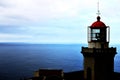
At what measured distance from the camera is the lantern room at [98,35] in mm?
22984

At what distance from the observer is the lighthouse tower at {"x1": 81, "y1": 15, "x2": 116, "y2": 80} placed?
2264cm

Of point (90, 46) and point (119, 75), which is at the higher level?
point (90, 46)

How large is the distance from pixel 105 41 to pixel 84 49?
1.92m

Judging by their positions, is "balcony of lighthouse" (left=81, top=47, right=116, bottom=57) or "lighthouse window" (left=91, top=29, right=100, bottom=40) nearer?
"balcony of lighthouse" (left=81, top=47, right=116, bottom=57)

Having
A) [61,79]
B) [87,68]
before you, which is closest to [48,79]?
[61,79]

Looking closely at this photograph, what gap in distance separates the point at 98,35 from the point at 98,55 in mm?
1744

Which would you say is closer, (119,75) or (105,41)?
(105,41)

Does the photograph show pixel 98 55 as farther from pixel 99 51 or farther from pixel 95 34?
pixel 95 34

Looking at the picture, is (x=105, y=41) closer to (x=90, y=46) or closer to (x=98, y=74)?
(x=90, y=46)

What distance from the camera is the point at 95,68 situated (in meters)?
22.5

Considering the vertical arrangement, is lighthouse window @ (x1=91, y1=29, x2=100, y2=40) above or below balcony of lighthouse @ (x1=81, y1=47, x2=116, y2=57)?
above

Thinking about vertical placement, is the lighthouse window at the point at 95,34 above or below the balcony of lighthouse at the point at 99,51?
above

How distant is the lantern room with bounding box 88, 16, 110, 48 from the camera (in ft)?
75.4

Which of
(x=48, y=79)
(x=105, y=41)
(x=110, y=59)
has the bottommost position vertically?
(x=48, y=79)
